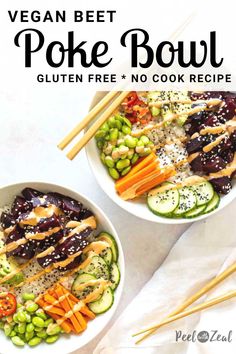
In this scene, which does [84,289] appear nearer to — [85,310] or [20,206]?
[85,310]

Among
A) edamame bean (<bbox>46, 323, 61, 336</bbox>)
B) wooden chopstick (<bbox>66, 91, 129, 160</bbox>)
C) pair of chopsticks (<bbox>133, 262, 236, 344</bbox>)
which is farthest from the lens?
pair of chopsticks (<bbox>133, 262, 236, 344</bbox>)

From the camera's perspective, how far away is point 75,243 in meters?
2.55

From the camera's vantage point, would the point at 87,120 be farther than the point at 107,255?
No

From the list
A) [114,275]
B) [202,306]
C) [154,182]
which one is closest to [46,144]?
[154,182]

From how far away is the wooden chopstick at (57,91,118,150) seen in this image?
249 cm

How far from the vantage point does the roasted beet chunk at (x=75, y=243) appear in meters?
2.55

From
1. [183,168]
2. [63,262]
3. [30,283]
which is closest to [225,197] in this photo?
[183,168]

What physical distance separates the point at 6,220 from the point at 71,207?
0.27m

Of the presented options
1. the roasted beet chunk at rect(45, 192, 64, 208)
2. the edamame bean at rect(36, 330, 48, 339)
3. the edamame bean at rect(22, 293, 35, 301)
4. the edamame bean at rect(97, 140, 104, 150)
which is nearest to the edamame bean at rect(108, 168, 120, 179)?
the edamame bean at rect(97, 140, 104, 150)

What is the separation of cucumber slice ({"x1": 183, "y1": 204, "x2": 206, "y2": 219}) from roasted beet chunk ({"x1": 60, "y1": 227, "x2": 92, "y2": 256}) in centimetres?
42

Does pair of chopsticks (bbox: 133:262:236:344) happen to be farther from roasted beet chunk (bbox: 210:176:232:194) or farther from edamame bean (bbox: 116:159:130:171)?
edamame bean (bbox: 116:159:130:171)

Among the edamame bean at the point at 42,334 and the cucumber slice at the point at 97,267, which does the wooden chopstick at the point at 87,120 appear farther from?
the edamame bean at the point at 42,334

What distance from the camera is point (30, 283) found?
265cm

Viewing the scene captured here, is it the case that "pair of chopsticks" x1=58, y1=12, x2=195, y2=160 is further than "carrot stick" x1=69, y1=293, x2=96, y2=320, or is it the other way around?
"carrot stick" x1=69, y1=293, x2=96, y2=320
